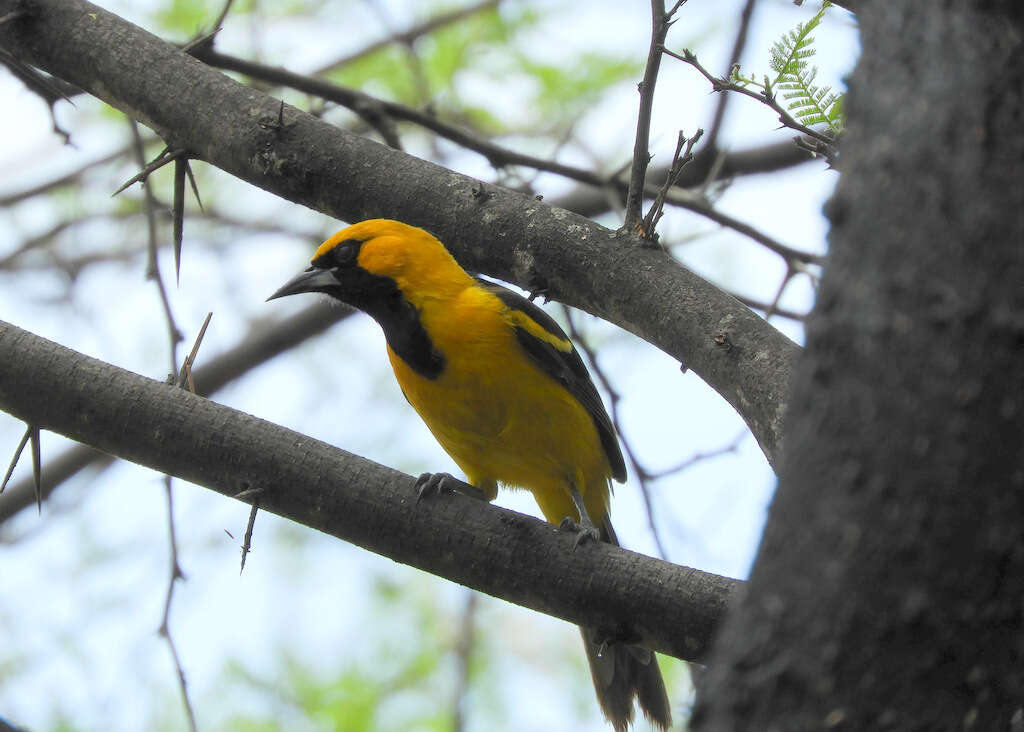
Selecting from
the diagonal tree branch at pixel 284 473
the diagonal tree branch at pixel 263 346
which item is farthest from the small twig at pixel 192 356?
the diagonal tree branch at pixel 263 346

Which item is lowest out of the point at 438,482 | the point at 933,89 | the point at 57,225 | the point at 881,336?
the point at 881,336

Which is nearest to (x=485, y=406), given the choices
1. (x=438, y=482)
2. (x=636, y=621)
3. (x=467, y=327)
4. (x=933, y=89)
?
(x=467, y=327)

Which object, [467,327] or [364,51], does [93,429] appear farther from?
[364,51]

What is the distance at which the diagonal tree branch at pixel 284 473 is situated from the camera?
3.20 m

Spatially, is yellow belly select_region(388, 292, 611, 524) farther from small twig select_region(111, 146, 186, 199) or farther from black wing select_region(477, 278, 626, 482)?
small twig select_region(111, 146, 186, 199)

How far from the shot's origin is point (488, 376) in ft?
15.8

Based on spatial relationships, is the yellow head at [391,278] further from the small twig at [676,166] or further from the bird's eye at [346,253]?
the small twig at [676,166]

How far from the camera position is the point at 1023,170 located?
1645 millimetres

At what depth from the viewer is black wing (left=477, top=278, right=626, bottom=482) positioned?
5.04 meters

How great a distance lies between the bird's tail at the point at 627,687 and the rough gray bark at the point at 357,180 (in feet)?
6.77

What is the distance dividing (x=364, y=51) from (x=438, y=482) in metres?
6.45

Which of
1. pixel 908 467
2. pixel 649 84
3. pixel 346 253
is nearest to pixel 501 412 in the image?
pixel 346 253

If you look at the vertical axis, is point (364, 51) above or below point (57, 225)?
above

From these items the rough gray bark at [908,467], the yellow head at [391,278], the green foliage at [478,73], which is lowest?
the rough gray bark at [908,467]
